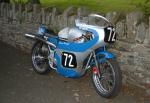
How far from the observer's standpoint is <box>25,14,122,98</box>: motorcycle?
6652mm

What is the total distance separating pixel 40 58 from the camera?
27.1ft

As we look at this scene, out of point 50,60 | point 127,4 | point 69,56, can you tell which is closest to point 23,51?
point 50,60

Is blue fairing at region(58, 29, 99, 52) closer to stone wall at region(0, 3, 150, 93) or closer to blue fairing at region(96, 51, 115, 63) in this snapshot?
blue fairing at region(96, 51, 115, 63)

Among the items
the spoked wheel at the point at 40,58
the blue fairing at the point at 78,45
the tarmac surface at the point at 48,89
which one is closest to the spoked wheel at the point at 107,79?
the tarmac surface at the point at 48,89

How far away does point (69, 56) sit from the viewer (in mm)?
7270

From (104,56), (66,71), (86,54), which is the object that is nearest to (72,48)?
(86,54)

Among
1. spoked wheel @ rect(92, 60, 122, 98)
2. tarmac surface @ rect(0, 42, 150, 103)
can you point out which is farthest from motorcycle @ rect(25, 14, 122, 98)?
tarmac surface @ rect(0, 42, 150, 103)

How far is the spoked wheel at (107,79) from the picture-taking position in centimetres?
644

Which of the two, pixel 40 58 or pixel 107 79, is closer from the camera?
pixel 107 79

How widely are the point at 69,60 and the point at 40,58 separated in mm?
1181

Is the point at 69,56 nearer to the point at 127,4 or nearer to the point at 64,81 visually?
the point at 64,81

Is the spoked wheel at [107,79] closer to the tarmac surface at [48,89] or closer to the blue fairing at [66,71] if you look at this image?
the tarmac surface at [48,89]

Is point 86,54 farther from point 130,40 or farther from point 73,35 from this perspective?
point 130,40

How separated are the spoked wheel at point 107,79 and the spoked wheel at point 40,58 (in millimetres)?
1538
